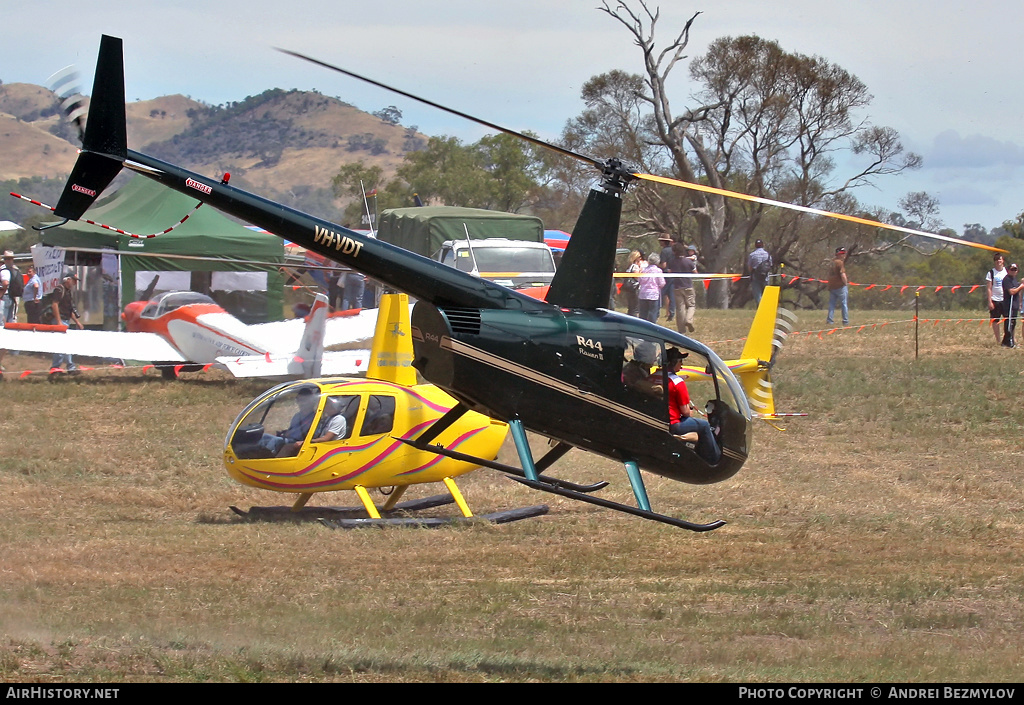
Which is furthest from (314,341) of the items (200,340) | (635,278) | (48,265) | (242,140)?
(242,140)

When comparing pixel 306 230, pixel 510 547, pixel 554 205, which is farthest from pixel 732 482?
pixel 554 205

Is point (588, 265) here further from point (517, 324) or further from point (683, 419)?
point (683, 419)

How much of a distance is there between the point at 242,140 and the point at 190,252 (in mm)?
27533

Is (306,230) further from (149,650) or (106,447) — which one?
(106,447)

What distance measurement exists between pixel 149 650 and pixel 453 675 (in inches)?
82.1

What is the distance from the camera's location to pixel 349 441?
13.0 meters

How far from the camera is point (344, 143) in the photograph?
73.6 meters

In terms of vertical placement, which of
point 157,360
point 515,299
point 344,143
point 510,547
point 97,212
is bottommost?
point 510,547

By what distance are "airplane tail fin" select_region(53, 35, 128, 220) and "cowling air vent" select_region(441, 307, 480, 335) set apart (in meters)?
3.00

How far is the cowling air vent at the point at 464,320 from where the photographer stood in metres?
9.09

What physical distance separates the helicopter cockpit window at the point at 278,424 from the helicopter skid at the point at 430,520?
3.25 feet

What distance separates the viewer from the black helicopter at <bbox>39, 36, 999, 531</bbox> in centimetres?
909

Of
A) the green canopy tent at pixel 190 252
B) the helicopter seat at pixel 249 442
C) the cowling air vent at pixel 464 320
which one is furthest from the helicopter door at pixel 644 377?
the green canopy tent at pixel 190 252

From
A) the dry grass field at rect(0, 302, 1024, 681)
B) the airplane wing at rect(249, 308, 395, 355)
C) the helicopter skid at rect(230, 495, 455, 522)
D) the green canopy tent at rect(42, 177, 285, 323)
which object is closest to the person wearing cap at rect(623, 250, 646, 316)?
the dry grass field at rect(0, 302, 1024, 681)
